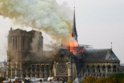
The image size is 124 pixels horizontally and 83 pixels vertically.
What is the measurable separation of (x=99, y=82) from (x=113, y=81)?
3.80 metres

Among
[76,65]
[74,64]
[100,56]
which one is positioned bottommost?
[76,65]

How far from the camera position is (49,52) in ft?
639

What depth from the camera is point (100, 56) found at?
194750mm

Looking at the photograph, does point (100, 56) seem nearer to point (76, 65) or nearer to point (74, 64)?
point (76, 65)

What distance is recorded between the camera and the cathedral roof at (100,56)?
628 feet

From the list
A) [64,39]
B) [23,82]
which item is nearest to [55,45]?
[64,39]

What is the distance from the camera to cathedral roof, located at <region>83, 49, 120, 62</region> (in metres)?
191

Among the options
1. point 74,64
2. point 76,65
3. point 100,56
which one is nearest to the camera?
point 74,64

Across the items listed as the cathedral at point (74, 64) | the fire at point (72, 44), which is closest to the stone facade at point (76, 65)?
the cathedral at point (74, 64)

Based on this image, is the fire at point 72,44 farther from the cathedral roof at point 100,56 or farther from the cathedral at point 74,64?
the cathedral roof at point 100,56

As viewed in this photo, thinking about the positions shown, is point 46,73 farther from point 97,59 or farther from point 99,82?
point 99,82

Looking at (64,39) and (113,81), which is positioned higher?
(64,39)

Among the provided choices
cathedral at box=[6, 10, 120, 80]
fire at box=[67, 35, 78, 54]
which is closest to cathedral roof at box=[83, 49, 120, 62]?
cathedral at box=[6, 10, 120, 80]

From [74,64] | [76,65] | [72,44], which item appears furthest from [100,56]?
[72,44]
